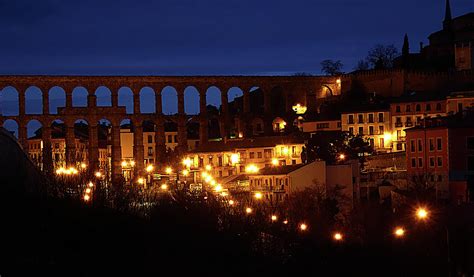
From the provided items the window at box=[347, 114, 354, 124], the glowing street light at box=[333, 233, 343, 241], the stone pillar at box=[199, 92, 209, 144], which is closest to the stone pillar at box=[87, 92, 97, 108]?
the stone pillar at box=[199, 92, 209, 144]

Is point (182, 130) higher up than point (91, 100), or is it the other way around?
point (91, 100)

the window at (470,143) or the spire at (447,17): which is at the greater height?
the spire at (447,17)

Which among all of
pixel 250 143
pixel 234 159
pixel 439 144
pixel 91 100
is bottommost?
pixel 234 159

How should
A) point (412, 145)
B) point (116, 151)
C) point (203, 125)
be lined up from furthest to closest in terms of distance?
point (203, 125) < point (116, 151) < point (412, 145)

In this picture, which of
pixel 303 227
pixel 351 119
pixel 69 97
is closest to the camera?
pixel 303 227

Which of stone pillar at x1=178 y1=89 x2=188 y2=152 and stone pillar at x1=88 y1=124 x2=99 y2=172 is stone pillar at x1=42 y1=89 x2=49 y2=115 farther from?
stone pillar at x1=178 y1=89 x2=188 y2=152

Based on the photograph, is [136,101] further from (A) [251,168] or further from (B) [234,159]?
(A) [251,168]

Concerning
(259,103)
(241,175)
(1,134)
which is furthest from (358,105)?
(1,134)

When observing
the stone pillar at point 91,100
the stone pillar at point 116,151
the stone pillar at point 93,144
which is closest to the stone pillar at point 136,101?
the stone pillar at point 116,151

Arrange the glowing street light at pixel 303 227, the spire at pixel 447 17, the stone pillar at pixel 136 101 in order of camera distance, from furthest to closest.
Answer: the spire at pixel 447 17 → the stone pillar at pixel 136 101 → the glowing street light at pixel 303 227

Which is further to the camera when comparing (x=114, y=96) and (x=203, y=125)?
(x=114, y=96)

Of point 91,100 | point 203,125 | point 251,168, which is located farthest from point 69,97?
point 251,168

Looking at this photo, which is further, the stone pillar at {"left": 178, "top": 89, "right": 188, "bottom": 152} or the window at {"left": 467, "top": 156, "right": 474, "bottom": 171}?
the stone pillar at {"left": 178, "top": 89, "right": 188, "bottom": 152}

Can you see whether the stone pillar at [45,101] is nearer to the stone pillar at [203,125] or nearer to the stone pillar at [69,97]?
the stone pillar at [69,97]
